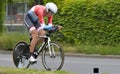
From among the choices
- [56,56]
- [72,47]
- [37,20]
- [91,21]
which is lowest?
[72,47]

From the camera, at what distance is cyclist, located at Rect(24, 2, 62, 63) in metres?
11.3

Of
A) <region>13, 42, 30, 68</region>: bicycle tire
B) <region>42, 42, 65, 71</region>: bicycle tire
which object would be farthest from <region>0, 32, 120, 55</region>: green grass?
<region>42, 42, 65, 71</region>: bicycle tire

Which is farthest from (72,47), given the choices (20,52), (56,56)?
(56,56)

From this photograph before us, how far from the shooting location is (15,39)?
21.9 metres

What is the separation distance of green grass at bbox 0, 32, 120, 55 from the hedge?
58cm

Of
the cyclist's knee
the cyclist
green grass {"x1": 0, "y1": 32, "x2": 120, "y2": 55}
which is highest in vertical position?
the cyclist

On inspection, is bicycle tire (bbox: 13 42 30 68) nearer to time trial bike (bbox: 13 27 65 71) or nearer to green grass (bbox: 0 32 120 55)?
time trial bike (bbox: 13 27 65 71)

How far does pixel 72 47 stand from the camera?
21281mm

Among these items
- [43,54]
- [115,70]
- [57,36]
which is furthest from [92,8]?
[43,54]

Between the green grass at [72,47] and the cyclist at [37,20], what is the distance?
327 inches

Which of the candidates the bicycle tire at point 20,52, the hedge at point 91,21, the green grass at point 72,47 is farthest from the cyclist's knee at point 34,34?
the hedge at point 91,21

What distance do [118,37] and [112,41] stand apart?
327 mm

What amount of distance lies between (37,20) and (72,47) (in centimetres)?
980

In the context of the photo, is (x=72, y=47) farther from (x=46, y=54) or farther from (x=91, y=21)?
(x=46, y=54)
